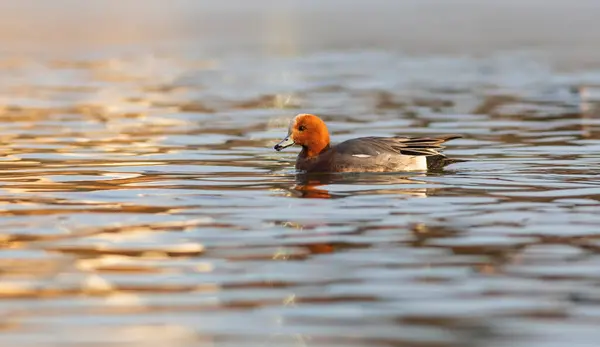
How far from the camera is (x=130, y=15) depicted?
191ft

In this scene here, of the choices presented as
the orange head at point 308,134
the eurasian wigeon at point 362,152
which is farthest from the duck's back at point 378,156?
the orange head at point 308,134

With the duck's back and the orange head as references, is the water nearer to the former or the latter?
the duck's back

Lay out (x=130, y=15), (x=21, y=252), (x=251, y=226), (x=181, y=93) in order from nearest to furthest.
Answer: (x=21, y=252) < (x=251, y=226) < (x=181, y=93) < (x=130, y=15)

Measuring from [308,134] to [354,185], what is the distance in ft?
4.26

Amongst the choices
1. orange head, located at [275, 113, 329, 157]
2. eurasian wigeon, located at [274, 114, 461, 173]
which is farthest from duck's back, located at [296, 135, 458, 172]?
orange head, located at [275, 113, 329, 157]

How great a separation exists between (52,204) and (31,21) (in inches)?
1646

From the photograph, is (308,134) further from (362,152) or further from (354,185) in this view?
(354,185)

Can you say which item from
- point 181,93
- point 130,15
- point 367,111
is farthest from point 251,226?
point 130,15

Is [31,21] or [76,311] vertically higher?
[31,21]

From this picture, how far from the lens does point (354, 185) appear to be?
12.2 meters

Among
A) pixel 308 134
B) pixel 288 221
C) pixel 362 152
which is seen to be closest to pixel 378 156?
pixel 362 152

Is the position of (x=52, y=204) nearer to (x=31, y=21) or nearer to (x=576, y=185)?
(x=576, y=185)

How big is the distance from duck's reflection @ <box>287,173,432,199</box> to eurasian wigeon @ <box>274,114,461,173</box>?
112 millimetres

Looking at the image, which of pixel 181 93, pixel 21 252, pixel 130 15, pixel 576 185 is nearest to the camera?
pixel 21 252
